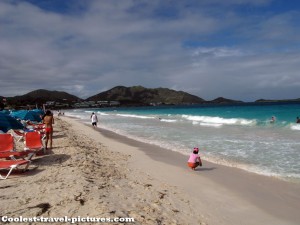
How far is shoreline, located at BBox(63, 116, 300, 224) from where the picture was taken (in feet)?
16.9

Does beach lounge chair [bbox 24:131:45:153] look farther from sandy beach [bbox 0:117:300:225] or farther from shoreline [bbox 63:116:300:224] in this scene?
shoreline [bbox 63:116:300:224]

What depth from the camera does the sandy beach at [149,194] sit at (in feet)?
15.3

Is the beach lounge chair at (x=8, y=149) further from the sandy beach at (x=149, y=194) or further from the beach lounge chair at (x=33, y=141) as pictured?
the beach lounge chair at (x=33, y=141)

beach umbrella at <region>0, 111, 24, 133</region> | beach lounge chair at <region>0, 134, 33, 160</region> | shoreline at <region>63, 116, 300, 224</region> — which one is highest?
beach umbrella at <region>0, 111, 24, 133</region>

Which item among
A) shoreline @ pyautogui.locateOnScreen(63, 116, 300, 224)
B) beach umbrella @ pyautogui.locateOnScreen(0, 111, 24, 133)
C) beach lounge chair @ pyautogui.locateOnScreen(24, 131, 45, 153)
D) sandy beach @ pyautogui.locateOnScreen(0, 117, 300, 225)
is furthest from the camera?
beach umbrella @ pyautogui.locateOnScreen(0, 111, 24, 133)

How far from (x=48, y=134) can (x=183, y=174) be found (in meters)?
5.97

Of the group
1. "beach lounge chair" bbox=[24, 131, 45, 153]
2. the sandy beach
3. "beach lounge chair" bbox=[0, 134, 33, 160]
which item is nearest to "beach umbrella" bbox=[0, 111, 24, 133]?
"beach lounge chair" bbox=[24, 131, 45, 153]

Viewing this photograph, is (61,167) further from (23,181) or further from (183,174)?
(183,174)

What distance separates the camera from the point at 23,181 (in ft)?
21.5

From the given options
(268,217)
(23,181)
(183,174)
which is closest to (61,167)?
(23,181)

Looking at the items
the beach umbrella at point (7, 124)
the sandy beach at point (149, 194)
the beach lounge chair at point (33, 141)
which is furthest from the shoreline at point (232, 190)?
the beach umbrella at point (7, 124)

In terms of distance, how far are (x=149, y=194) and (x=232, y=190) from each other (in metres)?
2.01

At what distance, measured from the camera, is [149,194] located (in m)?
5.78

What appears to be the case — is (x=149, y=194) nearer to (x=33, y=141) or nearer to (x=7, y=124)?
(x=33, y=141)
